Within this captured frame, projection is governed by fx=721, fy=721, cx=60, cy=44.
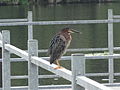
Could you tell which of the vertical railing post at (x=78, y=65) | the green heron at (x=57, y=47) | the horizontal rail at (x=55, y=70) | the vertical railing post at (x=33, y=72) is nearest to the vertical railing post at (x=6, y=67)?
the horizontal rail at (x=55, y=70)

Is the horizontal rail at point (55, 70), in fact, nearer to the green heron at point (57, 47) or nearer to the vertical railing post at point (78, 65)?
the vertical railing post at point (78, 65)

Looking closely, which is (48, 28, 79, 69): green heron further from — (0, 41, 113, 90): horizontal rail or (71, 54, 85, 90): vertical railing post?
(71, 54, 85, 90): vertical railing post

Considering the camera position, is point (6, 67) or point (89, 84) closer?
point (89, 84)

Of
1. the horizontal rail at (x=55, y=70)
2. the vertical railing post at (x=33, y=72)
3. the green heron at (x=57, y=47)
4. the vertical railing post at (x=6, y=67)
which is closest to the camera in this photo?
the horizontal rail at (x=55, y=70)

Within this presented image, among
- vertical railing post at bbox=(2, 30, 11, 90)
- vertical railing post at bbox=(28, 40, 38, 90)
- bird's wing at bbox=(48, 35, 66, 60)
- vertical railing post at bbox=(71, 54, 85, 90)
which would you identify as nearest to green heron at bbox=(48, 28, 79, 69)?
bird's wing at bbox=(48, 35, 66, 60)

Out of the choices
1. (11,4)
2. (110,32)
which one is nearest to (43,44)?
(110,32)

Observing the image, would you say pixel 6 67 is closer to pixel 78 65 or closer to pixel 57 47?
pixel 57 47

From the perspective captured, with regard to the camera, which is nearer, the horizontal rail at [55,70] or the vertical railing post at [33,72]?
the horizontal rail at [55,70]

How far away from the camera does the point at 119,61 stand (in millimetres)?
21594

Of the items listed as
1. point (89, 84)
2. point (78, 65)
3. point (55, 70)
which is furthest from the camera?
point (55, 70)

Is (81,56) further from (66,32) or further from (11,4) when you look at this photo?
(11,4)

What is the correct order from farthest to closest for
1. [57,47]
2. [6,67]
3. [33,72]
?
[6,67] → [57,47] → [33,72]

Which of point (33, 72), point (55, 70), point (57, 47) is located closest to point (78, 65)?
point (55, 70)

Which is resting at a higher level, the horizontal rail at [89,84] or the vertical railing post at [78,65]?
the vertical railing post at [78,65]
